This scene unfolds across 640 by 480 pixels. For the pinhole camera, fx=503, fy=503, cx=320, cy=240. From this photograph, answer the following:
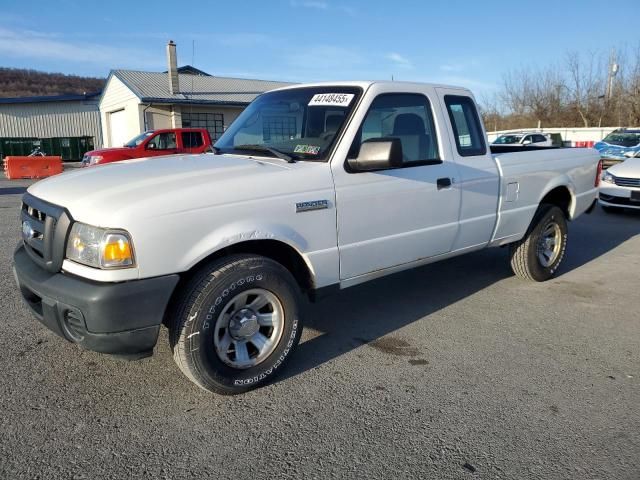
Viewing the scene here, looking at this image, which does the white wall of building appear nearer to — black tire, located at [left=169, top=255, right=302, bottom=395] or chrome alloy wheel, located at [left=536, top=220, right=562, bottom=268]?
chrome alloy wheel, located at [left=536, top=220, right=562, bottom=268]

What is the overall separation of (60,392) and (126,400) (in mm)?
429

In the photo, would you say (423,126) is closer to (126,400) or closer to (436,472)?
(436,472)

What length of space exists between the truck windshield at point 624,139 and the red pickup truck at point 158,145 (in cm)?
1533

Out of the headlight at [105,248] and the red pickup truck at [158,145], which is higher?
the red pickup truck at [158,145]

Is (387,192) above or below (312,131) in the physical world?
below

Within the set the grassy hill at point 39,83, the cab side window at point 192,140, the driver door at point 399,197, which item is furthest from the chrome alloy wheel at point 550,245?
the grassy hill at point 39,83

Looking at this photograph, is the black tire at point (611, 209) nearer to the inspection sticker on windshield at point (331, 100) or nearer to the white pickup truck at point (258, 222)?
the white pickup truck at point (258, 222)

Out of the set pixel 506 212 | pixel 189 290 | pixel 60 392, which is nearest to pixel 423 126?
pixel 506 212

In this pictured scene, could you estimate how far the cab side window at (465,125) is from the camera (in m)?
4.28

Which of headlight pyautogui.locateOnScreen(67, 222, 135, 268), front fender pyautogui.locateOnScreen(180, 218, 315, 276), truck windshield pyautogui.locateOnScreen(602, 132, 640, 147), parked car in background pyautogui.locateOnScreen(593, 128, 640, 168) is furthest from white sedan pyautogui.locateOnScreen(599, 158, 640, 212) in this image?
truck windshield pyautogui.locateOnScreen(602, 132, 640, 147)

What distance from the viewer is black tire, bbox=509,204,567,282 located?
5.27 m

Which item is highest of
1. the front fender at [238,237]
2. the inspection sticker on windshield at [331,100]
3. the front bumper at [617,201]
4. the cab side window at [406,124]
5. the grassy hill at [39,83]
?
the grassy hill at [39,83]

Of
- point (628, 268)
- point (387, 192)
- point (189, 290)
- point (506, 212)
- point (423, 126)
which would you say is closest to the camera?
point (189, 290)

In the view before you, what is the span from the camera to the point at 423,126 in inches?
161
